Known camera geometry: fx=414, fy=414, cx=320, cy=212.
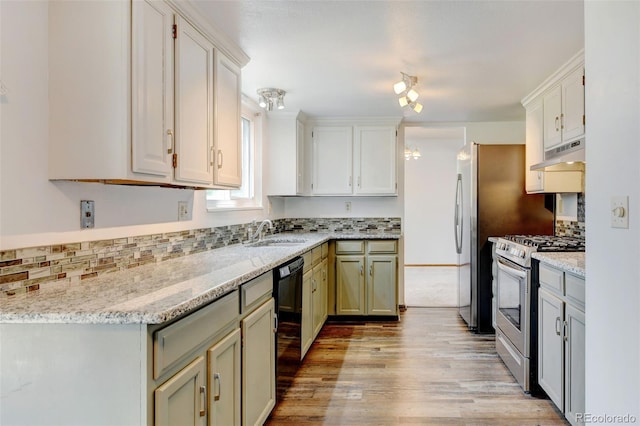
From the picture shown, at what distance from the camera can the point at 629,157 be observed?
1.31 metres

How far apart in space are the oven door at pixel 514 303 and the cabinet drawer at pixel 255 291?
162cm

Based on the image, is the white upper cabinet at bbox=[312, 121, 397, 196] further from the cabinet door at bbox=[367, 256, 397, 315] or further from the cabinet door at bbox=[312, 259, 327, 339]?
the cabinet door at bbox=[312, 259, 327, 339]

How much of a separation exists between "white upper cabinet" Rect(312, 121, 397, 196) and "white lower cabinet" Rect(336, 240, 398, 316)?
0.66m

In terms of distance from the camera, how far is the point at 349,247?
4.22 m

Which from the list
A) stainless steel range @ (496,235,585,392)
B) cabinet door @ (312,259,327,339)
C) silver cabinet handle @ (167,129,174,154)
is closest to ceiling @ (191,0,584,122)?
silver cabinet handle @ (167,129,174,154)

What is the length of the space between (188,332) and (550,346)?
6.68ft

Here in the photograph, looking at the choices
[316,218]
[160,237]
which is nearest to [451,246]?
[316,218]

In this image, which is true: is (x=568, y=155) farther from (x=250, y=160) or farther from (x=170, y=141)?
(x=250, y=160)

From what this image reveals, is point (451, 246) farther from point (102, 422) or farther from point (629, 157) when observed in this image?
point (102, 422)

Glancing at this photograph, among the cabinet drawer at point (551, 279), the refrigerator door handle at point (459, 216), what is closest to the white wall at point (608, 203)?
the cabinet drawer at point (551, 279)

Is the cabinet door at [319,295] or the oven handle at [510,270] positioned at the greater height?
the oven handle at [510,270]

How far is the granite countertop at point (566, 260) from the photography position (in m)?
1.98

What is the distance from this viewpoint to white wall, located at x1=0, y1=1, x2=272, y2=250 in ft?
4.62

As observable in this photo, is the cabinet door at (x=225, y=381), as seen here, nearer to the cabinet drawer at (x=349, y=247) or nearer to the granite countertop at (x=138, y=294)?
the granite countertop at (x=138, y=294)
